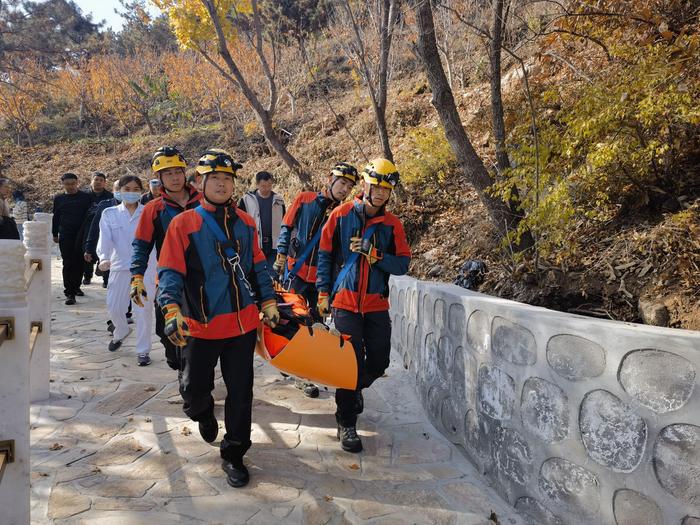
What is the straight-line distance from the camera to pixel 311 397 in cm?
507

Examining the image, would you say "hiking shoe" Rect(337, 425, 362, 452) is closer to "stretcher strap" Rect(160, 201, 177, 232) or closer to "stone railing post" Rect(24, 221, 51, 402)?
"stretcher strap" Rect(160, 201, 177, 232)

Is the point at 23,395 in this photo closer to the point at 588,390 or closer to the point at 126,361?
the point at 588,390

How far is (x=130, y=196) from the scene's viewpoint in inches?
236

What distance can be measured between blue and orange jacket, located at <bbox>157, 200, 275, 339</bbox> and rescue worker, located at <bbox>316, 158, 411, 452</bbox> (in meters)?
0.93

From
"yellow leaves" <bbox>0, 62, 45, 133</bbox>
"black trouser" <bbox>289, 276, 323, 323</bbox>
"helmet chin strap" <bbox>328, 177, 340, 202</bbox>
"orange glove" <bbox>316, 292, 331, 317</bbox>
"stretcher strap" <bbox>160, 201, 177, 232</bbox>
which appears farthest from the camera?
"yellow leaves" <bbox>0, 62, 45, 133</bbox>

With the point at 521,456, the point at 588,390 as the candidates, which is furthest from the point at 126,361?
the point at 588,390

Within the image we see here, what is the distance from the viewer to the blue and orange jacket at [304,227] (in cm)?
543

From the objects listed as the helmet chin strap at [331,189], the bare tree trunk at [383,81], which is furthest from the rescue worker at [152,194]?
the bare tree trunk at [383,81]

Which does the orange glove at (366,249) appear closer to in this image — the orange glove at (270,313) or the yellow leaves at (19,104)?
the orange glove at (270,313)

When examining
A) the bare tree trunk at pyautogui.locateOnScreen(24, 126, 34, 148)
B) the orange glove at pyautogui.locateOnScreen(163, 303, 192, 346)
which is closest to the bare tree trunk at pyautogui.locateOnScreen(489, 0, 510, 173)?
the orange glove at pyautogui.locateOnScreen(163, 303, 192, 346)

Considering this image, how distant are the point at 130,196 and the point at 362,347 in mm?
3532

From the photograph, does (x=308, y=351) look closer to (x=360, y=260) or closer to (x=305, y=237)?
(x=360, y=260)

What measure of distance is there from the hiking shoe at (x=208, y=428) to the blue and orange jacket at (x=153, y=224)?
1.33 meters

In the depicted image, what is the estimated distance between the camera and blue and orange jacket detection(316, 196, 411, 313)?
4.10 meters
